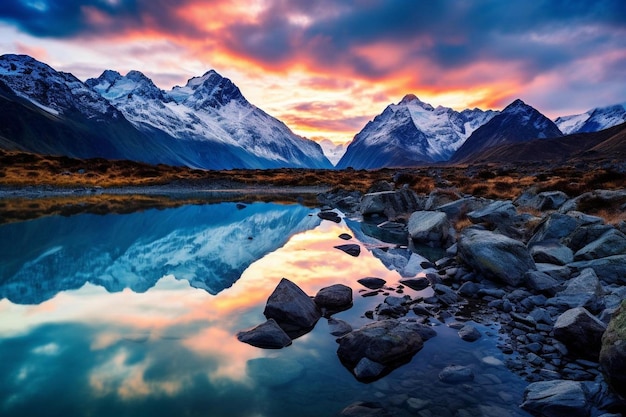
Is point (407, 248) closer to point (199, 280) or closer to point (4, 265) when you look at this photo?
point (199, 280)

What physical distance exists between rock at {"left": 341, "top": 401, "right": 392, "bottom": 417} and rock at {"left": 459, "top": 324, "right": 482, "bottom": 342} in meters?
4.29

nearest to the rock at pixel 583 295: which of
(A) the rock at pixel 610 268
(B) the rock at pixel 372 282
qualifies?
(A) the rock at pixel 610 268

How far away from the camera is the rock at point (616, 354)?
7117mm

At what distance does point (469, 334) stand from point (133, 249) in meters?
22.1

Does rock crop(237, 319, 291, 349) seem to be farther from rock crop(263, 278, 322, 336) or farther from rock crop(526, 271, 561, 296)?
rock crop(526, 271, 561, 296)

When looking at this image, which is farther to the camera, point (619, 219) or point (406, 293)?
point (619, 219)

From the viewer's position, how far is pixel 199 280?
18219mm

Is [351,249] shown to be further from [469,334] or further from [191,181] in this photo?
[191,181]

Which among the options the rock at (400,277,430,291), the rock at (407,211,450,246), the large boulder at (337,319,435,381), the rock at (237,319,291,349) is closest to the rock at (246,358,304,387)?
the rock at (237,319,291,349)

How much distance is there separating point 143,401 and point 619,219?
23.4m

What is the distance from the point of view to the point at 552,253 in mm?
17125

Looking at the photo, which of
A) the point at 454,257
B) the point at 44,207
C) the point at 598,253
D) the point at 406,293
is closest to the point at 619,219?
the point at 598,253

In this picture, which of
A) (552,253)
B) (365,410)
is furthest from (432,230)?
(365,410)

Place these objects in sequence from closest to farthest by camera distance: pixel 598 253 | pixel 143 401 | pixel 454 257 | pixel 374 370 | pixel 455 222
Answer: pixel 143 401
pixel 374 370
pixel 598 253
pixel 454 257
pixel 455 222
